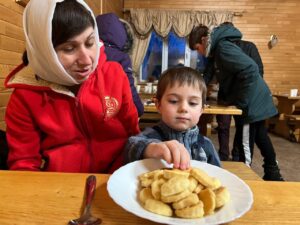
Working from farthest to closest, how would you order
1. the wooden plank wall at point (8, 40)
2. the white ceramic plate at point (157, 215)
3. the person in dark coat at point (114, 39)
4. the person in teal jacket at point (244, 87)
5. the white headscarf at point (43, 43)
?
the person in teal jacket at point (244, 87) → the person in dark coat at point (114, 39) → the wooden plank wall at point (8, 40) → the white headscarf at point (43, 43) → the white ceramic plate at point (157, 215)

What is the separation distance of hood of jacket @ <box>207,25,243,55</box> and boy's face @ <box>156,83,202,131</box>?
1700mm

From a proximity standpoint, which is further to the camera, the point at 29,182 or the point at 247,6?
the point at 247,6

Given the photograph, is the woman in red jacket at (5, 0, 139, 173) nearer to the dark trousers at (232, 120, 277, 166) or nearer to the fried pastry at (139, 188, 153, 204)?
the fried pastry at (139, 188, 153, 204)

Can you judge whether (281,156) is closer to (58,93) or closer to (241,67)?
(241,67)

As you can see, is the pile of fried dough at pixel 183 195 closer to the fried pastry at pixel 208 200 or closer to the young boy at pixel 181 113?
the fried pastry at pixel 208 200

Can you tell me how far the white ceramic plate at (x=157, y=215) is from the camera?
463mm

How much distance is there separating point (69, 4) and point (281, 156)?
375cm

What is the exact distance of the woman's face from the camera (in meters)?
0.84

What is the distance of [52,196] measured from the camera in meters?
0.57

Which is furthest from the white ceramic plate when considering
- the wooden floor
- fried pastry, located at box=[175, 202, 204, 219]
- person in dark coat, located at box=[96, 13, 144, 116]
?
the wooden floor

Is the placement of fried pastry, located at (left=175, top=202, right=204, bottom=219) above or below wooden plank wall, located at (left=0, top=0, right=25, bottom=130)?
below

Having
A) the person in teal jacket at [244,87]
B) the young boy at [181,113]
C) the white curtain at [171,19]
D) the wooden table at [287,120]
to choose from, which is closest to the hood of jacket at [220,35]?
the person in teal jacket at [244,87]

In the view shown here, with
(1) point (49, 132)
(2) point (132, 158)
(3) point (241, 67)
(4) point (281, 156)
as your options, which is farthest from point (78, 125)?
(4) point (281, 156)

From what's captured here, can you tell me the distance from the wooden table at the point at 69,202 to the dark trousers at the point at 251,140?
1947 mm
